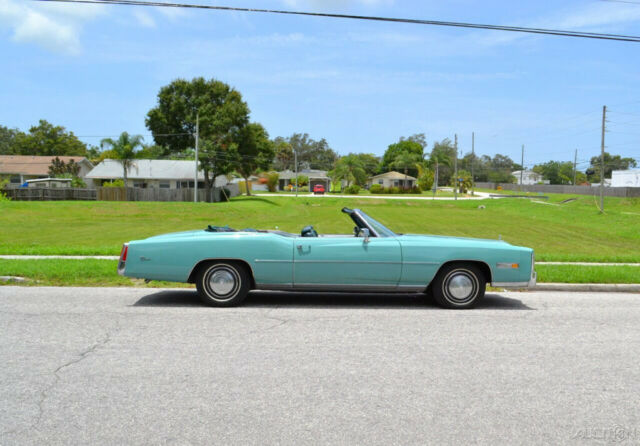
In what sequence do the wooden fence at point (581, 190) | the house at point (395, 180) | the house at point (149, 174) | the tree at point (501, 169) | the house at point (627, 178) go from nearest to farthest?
1. the house at point (149, 174)
2. the wooden fence at point (581, 190)
3. the house at point (627, 178)
4. the house at point (395, 180)
5. the tree at point (501, 169)

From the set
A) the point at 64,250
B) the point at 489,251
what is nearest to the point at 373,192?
the point at 64,250

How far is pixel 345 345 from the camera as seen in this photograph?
5.63 meters

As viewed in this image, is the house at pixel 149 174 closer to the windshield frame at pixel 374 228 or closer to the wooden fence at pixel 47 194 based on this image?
the wooden fence at pixel 47 194

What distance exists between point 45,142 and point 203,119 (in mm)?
52480

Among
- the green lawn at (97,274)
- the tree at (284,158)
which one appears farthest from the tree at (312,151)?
the green lawn at (97,274)

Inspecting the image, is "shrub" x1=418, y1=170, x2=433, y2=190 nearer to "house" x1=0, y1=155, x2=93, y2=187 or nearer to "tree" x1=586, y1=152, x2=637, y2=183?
"house" x1=0, y1=155, x2=93, y2=187

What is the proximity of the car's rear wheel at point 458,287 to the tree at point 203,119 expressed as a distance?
175ft

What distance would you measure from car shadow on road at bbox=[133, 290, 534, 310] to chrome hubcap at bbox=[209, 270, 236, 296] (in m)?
0.39

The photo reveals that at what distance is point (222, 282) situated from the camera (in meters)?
7.38

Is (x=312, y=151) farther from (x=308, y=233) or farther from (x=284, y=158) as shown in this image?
(x=308, y=233)

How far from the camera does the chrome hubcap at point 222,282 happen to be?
7371 mm

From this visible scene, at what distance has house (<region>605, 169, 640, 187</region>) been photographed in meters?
86.2

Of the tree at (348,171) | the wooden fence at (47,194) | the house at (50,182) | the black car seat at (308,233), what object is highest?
the tree at (348,171)

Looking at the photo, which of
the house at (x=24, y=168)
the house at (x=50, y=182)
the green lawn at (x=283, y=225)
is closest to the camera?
the green lawn at (x=283, y=225)
